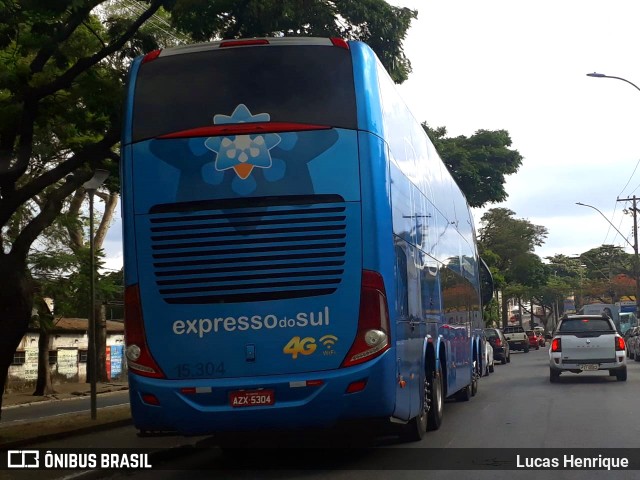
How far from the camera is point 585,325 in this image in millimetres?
23016

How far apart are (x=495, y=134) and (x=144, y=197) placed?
1570 inches

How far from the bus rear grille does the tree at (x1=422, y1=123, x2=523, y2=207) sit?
33.5 metres

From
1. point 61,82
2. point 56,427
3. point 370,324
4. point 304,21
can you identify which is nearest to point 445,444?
point 370,324

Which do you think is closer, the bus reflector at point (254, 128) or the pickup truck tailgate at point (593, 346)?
the bus reflector at point (254, 128)

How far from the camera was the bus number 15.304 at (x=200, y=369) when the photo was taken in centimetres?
912

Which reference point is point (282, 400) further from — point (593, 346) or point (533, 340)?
point (533, 340)

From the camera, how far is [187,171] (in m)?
9.26

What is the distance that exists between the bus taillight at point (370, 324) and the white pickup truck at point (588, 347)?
14.7m

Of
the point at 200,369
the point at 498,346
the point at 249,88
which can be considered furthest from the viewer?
the point at 498,346

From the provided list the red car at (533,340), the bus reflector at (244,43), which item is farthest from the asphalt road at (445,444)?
the red car at (533,340)

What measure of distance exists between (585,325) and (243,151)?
15.8m

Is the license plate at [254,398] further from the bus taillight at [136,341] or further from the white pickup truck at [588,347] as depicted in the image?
the white pickup truck at [588,347]

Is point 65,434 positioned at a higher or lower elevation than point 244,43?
lower

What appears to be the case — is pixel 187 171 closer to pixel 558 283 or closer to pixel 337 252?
pixel 337 252
